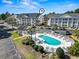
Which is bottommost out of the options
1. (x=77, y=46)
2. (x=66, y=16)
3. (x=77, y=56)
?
(x=77, y=56)

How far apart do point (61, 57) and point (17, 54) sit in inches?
316

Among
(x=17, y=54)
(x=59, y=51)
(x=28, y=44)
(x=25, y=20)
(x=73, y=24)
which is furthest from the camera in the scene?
(x=25, y=20)

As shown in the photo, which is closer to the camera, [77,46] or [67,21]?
[77,46]

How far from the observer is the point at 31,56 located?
23.7 metres

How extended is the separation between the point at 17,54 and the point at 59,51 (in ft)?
25.3

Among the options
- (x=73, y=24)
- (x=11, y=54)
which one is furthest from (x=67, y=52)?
(x=73, y=24)

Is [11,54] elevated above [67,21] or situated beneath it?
situated beneath

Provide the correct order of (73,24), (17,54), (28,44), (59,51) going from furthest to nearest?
Answer: (73,24) → (28,44) → (17,54) → (59,51)

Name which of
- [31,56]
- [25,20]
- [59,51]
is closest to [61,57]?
[59,51]

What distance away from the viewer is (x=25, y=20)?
267 ft

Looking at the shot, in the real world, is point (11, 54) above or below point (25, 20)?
below

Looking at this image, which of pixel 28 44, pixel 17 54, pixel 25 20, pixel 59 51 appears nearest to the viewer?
pixel 59 51

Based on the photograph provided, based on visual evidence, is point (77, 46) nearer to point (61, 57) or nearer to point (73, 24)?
point (61, 57)

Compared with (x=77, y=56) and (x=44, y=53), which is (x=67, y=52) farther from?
(x=44, y=53)
